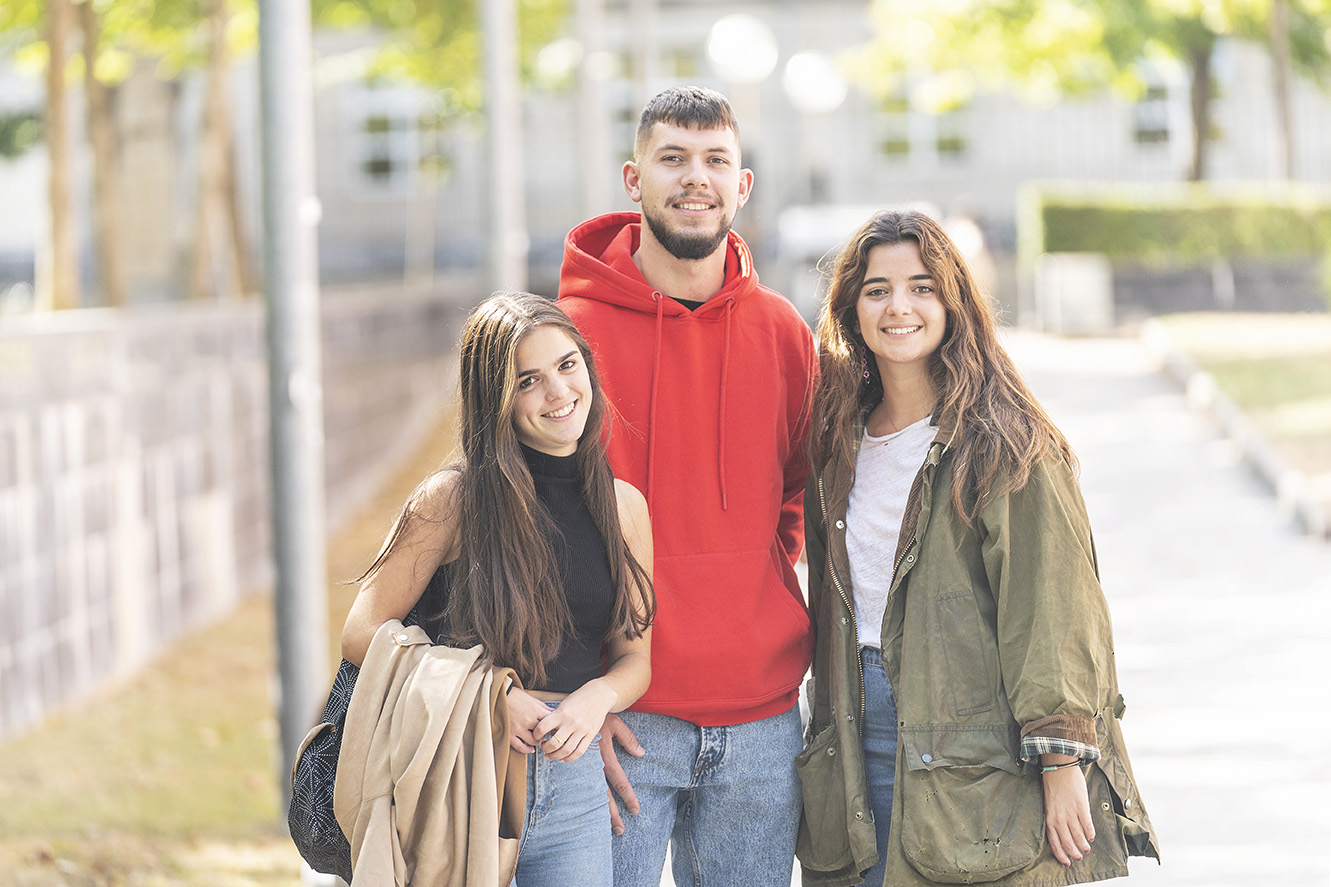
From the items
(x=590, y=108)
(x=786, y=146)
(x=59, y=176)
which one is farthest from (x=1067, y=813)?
(x=786, y=146)

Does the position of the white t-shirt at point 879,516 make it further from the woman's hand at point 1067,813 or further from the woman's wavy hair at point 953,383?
the woman's hand at point 1067,813

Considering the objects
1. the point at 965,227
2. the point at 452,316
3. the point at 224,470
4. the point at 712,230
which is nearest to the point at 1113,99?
the point at 965,227

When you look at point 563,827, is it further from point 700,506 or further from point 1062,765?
point 1062,765

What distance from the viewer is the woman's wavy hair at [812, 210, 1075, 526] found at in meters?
3.05

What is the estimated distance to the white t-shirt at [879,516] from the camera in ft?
10.6

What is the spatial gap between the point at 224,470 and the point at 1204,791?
612 cm

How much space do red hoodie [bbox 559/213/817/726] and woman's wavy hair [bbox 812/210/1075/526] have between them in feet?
0.43

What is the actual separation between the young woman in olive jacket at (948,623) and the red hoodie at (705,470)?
122 mm

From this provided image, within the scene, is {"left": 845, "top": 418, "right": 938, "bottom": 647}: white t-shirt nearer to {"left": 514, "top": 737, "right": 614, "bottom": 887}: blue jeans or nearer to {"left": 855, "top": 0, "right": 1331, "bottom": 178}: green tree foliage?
{"left": 514, "top": 737, "right": 614, "bottom": 887}: blue jeans

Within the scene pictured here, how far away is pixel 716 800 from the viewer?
3.31 meters

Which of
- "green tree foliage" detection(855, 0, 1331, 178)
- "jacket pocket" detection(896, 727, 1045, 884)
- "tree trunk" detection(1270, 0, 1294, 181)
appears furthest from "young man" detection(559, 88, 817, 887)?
"tree trunk" detection(1270, 0, 1294, 181)

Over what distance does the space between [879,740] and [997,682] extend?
1.04 feet

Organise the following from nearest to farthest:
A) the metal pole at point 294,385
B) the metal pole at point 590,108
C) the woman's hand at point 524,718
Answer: the woman's hand at point 524,718, the metal pole at point 294,385, the metal pole at point 590,108

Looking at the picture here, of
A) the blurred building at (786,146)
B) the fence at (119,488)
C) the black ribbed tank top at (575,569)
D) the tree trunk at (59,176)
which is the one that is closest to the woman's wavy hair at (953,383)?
the black ribbed tank top at (575,569)
